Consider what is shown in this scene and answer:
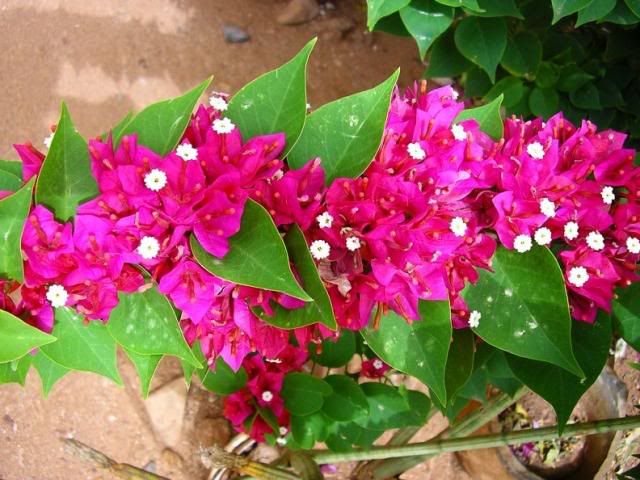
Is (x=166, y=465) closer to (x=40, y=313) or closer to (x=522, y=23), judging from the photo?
(x=40, y=313)

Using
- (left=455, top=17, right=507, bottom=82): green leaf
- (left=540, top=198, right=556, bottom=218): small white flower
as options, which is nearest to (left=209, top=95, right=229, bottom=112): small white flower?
(left=540, top=198, right=556, bottom=218): small white flower

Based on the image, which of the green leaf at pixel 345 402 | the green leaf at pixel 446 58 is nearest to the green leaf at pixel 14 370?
the green leaf at pixel 345 402

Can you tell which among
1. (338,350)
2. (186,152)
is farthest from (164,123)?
(338,350)

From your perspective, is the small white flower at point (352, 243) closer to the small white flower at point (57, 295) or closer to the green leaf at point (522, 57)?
the small white flower at point (57, 295)

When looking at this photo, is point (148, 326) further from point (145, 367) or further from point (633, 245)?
point (633, 245)

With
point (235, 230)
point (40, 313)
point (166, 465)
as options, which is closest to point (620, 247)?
point (235, 230)

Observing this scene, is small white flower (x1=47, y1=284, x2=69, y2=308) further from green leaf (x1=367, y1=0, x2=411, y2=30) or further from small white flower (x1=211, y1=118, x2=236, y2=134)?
green leaf (x1=367, y1=0, x2=411, y2=30)

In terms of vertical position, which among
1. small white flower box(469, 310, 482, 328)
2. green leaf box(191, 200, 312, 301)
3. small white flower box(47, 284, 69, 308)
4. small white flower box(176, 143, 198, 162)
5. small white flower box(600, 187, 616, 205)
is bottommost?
small white flower box(469, 310, 482, 328)
